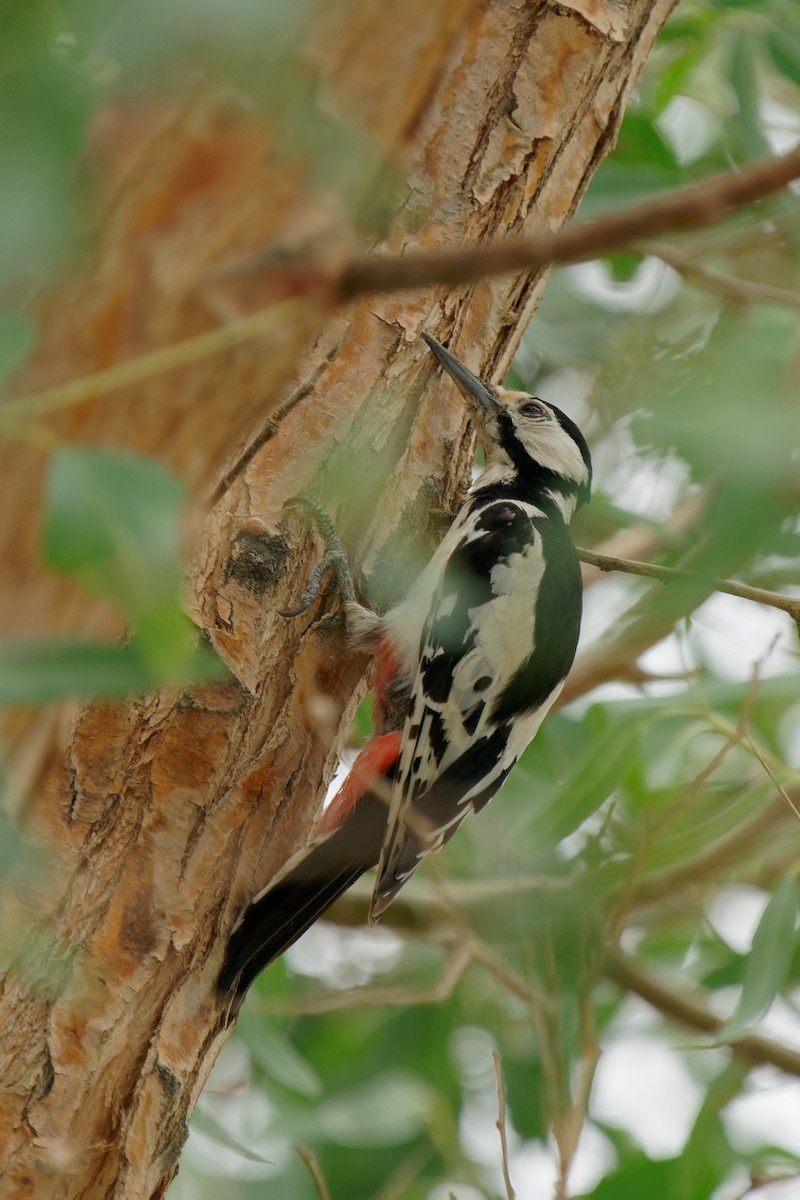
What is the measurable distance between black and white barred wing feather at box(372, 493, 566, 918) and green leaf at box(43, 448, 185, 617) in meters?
1.77

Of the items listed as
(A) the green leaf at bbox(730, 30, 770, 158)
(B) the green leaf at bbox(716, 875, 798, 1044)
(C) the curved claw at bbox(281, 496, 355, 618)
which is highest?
(A) the green leaf at bbox(730, 30, 770, 158)

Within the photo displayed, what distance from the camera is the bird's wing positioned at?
2615mm

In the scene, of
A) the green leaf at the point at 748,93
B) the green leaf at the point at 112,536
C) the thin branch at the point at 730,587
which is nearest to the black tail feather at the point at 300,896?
the thin branch at the point at 730,587

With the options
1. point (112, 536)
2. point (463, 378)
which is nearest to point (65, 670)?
point (112, 536)

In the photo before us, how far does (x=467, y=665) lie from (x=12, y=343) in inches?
77.0

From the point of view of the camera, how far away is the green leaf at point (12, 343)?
781 mm

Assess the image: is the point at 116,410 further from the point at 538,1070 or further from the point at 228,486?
the point at 538,1070

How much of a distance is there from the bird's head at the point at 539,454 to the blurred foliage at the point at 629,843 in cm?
10

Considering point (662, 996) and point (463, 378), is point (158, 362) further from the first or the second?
point (662, 996)

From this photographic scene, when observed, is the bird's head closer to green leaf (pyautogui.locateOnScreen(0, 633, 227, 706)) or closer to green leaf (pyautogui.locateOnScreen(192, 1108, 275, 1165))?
green leaf (pyautogui.locateOnScreen(192, 1108, 275, 1165))

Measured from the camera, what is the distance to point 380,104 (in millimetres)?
932

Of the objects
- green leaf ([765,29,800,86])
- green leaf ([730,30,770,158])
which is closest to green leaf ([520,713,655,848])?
green leaf ([730,30,770,158])

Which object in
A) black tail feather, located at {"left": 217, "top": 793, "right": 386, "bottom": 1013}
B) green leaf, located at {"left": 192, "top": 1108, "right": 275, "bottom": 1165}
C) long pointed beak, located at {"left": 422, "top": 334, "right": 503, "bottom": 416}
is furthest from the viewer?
green leaf, located at {"left": 192, "top": 1108, "right": 275, "bottom": 1165}

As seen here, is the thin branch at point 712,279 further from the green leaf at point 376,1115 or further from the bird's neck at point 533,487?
the green leaf at point 376,1115
